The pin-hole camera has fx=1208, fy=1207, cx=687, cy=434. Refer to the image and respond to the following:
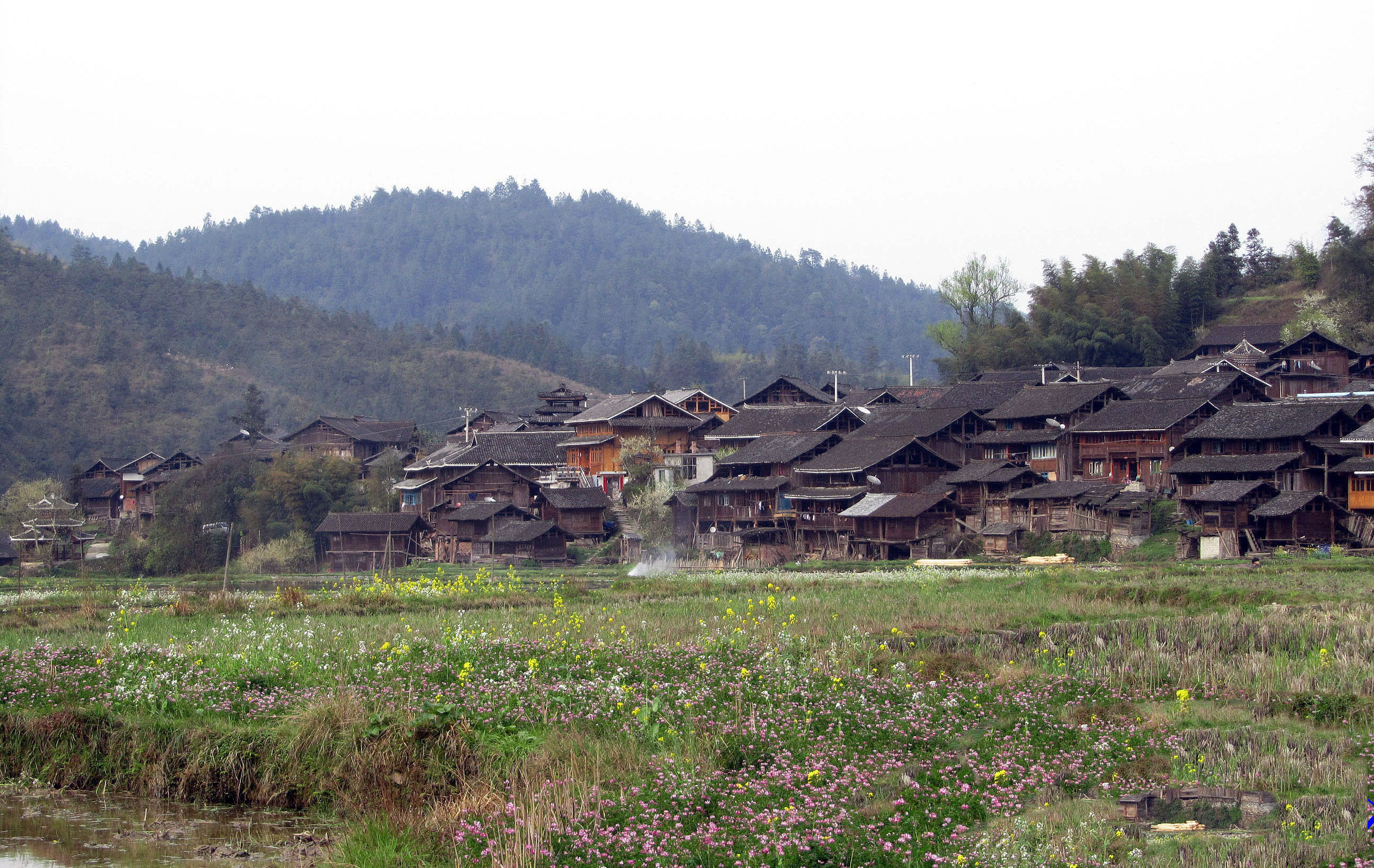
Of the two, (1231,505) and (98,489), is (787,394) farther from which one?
(98,489)

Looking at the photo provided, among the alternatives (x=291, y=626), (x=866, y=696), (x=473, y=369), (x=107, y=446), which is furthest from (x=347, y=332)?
(x=866, y=696)

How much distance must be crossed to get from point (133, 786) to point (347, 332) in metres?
125

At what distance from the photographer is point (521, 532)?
55.6 metres

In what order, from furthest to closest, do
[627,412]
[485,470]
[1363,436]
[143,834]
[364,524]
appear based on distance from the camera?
[627,412]
[485,470]
[364,524]
[1363,436]
[143,834]

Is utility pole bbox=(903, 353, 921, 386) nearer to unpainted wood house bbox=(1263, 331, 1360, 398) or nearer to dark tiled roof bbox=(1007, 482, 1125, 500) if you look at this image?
unpainted wood house bbox=(1263, 331, 1360, 398)

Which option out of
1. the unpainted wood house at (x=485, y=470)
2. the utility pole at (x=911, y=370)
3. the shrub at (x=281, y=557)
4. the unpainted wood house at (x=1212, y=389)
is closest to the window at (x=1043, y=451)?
the unpainted wood house at (x=1212, y=389)

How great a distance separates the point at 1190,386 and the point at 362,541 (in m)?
39.3

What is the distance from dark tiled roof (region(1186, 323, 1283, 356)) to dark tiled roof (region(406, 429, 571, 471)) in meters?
35.8

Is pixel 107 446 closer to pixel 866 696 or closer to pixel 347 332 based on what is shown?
pixel 347 332

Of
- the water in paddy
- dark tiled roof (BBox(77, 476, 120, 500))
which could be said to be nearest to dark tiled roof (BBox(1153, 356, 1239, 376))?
the water in paddy

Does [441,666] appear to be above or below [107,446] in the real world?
below

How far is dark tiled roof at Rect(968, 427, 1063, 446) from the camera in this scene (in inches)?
2071

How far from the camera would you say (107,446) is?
302 feet

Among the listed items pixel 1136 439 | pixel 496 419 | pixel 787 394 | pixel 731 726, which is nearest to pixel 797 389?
pixel 787 394
